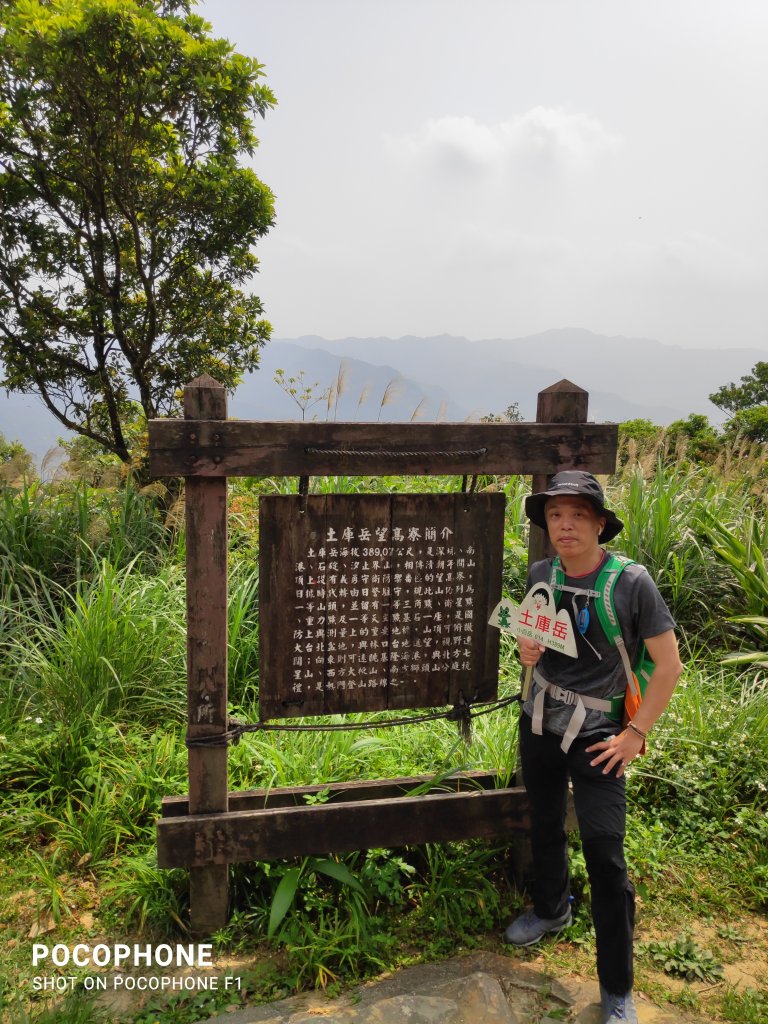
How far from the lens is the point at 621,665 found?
2.15 metres

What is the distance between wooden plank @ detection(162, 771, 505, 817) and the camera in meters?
2.58

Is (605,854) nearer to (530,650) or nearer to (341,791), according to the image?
(530,650)

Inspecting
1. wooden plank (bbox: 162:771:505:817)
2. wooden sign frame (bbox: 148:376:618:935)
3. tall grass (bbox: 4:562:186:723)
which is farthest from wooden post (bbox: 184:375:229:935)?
tall grass (bbox: 4:562:186:723)

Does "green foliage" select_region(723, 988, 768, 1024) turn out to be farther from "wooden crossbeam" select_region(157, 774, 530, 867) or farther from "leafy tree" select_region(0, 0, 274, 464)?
"leafy tree" select_region(0, 0, 274, 464)

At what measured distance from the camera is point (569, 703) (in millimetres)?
2217

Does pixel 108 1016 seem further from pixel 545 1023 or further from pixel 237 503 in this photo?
pixel 237 503

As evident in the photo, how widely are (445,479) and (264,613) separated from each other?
329cm

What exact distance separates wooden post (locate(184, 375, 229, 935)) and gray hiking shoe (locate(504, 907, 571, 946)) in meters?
1.03

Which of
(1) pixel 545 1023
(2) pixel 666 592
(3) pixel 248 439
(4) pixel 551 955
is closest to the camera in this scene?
(1) pixel 545 1023

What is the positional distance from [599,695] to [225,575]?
1.28m

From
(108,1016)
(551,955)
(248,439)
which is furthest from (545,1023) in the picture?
(248,439)

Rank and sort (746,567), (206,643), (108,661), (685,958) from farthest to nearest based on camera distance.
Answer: (746,567)
(108,661)
(685,958)
(206,643)

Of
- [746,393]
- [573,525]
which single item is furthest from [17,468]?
[746,393]

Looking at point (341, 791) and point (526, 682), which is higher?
point (526, 682)
